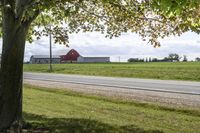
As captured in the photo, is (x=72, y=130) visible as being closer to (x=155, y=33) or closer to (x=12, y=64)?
(x=12, y=64)

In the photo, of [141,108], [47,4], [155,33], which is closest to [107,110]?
[141,108]

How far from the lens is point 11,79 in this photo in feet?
32.7

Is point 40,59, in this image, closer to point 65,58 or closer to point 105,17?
point 65,58

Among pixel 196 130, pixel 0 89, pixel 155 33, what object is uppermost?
pixel 155 33

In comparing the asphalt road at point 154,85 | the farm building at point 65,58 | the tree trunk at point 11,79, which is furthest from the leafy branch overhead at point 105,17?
the farm building at point 65,58

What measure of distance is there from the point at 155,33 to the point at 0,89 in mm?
4133

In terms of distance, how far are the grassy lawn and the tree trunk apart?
34.4 inches

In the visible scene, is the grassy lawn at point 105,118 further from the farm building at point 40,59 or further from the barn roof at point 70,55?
the farm building at point 40,59

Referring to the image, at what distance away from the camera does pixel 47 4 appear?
30.0 feet

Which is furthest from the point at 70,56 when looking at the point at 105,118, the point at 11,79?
the point at 11,79

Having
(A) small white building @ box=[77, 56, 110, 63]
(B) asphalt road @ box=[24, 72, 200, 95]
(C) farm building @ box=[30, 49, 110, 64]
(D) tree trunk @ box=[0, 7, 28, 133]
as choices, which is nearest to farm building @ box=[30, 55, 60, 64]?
(C) farm building @ box=[30, 49, 110, 64]

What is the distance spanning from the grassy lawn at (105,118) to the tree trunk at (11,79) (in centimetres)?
87

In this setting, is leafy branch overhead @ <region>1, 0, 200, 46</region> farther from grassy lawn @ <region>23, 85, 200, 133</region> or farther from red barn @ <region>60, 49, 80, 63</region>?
red barn @ <region>60, 49, 80, 63</region>

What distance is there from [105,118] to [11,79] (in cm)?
364
